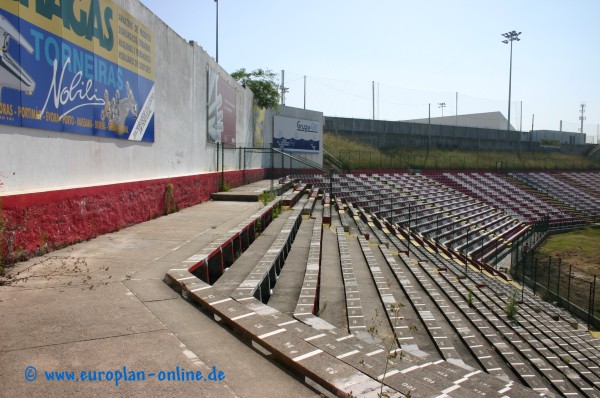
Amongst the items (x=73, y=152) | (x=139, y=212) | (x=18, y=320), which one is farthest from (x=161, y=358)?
(x=139, y=212)

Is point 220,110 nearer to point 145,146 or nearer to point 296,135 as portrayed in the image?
point 145,146

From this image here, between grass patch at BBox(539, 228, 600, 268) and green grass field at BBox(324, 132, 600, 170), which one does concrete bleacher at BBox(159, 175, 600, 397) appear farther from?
green grass field at BBox(324, 132, 600, 170)

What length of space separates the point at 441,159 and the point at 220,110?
31584 mm

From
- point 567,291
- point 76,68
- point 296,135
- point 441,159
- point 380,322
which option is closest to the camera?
point 380,322

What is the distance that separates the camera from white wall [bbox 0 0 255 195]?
6137mm

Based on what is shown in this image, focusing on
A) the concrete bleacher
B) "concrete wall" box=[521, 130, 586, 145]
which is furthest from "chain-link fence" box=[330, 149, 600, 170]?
the concrete bleacher

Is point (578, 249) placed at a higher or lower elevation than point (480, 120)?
lower

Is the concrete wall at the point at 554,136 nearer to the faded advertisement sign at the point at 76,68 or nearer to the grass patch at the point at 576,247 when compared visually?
the grass patch at the point at 576,247

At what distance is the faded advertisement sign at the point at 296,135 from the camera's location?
27.2 metres

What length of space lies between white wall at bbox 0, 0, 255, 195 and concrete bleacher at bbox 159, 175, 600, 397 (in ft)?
8.79

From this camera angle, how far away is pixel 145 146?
33.1ft

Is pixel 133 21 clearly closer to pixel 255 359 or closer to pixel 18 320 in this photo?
pixel 18 320

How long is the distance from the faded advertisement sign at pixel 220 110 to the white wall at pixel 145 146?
0.41 meters

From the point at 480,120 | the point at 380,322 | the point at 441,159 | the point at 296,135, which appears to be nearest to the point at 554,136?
the point at 480,120
